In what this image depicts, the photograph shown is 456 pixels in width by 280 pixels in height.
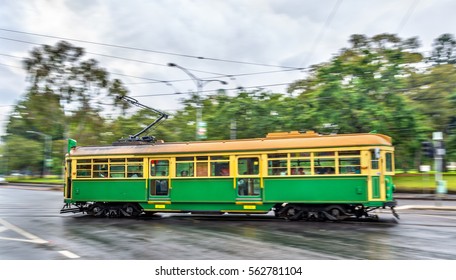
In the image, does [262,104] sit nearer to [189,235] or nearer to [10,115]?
[189,235]

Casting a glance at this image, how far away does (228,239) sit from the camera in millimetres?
9867

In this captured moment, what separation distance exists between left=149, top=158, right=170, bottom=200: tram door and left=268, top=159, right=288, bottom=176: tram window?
12.2 ft

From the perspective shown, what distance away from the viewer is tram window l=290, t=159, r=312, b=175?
12.9m

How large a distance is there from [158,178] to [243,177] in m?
3.16

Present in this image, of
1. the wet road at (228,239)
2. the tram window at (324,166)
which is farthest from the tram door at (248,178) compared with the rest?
the tram window at (324,166)

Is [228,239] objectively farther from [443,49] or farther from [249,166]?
[443,49]

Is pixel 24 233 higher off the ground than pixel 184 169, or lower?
lower

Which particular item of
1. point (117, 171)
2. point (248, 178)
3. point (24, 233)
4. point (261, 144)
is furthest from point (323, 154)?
point (24, 233)

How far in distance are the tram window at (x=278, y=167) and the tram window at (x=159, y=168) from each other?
146 inches

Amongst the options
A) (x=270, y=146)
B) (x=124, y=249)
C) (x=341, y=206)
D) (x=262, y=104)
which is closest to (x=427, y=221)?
(x=341, y=206)

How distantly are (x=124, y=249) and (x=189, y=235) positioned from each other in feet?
6.95

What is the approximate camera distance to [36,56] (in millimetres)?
40000

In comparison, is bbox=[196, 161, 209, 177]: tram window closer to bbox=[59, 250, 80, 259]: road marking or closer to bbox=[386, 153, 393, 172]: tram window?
bbox=[386, 153, 393, 172]: tram window

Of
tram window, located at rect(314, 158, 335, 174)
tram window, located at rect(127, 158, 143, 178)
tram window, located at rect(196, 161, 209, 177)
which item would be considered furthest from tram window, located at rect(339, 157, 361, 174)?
tram window, located at rect(127, 158, 143, 178)
